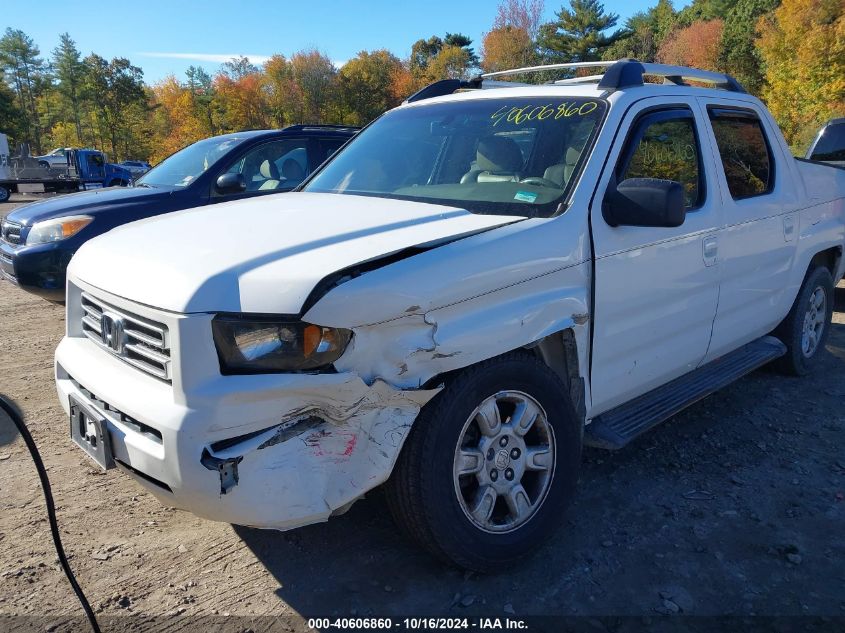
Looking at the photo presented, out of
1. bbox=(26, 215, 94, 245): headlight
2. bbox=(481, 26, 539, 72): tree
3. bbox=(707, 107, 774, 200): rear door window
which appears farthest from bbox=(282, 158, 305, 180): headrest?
bbox=(481, 26, 539, 72): tree

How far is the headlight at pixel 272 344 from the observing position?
2.07 m

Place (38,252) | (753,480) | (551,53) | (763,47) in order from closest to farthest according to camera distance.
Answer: (753,480), (38,252), (763,47), (551,53)

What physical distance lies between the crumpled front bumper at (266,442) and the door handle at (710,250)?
196cm

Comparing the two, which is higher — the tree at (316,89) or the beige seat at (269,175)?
the tree at (316,89)

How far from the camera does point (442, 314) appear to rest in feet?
7.43

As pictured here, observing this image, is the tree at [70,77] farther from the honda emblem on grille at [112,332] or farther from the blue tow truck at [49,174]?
the honda emblem on grille at [112,332]

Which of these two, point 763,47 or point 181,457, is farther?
point 763,47

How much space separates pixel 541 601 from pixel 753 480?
1.58 meters

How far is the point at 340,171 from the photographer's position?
3768 mm

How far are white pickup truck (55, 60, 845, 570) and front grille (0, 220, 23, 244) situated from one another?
359 cm

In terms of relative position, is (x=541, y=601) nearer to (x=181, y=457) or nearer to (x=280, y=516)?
(x=280, y=516)

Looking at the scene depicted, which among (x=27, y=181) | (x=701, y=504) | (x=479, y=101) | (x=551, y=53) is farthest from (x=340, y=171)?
(x=551, y=53)

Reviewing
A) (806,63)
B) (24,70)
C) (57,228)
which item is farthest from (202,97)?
(57,228)

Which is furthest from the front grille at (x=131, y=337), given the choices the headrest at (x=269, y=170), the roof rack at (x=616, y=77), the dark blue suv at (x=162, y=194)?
the headrest at (x=269, y=170)
